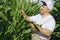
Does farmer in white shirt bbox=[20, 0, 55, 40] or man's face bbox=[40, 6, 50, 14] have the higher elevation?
man's face bbox=[40, 6, 50, 14]

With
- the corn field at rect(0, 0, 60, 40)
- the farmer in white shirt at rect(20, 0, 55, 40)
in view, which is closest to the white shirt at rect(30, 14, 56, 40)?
the farmer in white shirt at rect(20, 0, 55, 40)

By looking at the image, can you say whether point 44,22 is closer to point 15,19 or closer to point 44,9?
point 44,9

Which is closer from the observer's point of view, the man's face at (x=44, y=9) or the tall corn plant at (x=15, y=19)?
the man's face at (x=44, y=9)

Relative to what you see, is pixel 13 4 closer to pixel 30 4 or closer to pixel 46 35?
pixel 30 4

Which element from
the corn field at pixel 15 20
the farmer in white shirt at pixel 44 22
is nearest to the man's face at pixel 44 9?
the farmer in white shirt at pixel 44 22

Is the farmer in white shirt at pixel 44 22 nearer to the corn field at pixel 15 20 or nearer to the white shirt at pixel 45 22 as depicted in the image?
the white shirt at pixel 45 22

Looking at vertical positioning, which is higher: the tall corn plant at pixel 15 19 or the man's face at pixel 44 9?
the man's face at pixel 44 9

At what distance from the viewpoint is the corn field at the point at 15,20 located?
401cm

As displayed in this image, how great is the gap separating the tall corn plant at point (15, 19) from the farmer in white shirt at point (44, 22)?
49cm

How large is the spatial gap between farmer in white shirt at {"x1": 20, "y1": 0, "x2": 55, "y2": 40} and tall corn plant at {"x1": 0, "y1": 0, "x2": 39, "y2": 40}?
49 cm

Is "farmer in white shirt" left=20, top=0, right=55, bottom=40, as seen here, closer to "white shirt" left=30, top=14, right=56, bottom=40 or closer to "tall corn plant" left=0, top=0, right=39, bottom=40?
"white shirt" left=30, top=14, right=56, bottom=40

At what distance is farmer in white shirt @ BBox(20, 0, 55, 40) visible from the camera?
335 cm

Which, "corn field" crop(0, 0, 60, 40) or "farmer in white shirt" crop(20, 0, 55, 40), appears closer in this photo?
"farmer in white shirt" crop(20, 0, 55, 40)

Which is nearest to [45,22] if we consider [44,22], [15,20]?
[44,22]
